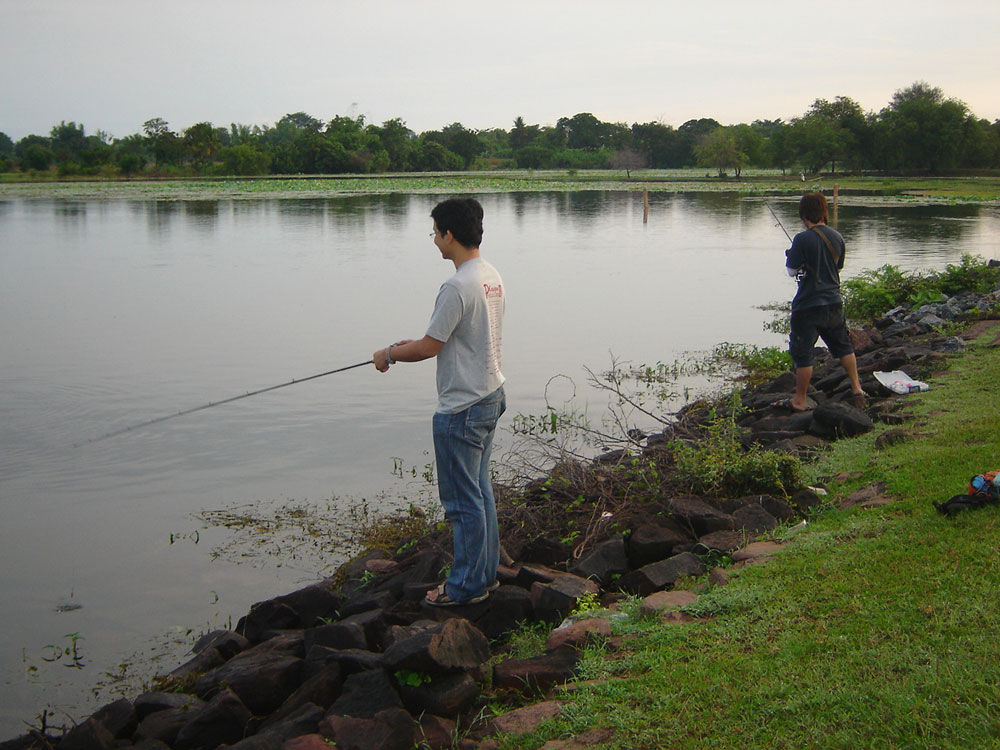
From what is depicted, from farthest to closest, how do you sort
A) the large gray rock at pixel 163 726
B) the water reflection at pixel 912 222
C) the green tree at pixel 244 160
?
the green tree at pixel 244 160 → the water reflection at pixel 912 222 → the large gray rock at pixel 163 726

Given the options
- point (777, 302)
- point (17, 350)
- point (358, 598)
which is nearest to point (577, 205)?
point (777, 302)

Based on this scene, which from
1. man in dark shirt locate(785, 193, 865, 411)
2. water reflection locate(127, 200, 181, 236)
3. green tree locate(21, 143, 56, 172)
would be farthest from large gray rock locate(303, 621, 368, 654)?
green tree locate(21, 143, 56, 172)

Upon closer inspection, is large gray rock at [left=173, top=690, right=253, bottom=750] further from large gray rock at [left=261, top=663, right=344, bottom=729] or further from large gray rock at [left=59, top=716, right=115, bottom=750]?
large gray rock at [left=59, top=716, right=115, bottom=750]

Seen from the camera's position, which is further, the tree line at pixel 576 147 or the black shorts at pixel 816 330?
the tree line at pixel 576 147

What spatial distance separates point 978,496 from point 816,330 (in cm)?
369

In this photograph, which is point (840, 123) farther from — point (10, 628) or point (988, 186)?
point (10, 628)

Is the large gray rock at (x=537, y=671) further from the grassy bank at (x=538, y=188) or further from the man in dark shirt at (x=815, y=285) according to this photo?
the grassy bank at (x=538, y=188)

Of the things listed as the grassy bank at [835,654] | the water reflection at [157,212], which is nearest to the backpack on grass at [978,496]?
the grassy bank at [835,654]

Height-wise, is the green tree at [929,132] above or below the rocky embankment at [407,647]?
above

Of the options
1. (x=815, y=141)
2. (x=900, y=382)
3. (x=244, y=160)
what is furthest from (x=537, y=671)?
(x=244, y=160)

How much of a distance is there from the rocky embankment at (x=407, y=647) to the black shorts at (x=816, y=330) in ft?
4.31

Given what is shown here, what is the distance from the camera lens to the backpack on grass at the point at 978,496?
4523 mm

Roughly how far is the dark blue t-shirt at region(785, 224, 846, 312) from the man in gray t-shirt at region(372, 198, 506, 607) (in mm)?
4006

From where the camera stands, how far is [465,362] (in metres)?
4.73
